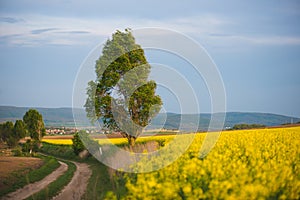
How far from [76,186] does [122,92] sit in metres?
13.2

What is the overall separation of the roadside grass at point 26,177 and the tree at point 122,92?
566 cm

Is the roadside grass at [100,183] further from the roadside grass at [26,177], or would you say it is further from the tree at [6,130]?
the tree at [6,130]

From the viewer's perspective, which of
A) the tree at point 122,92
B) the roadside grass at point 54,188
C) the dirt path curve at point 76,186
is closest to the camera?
the dirt path curve at point 76,186

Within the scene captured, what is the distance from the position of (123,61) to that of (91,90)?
346 centimetres

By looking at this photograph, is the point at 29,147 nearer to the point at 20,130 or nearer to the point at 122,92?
the point at 20,130

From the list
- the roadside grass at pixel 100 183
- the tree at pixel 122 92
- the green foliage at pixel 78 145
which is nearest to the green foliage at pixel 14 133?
the roadside grass at pixel 100 183

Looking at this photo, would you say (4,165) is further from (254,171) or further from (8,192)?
(254,171)

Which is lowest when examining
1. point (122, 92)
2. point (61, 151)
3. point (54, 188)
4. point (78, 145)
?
point (61, 151)

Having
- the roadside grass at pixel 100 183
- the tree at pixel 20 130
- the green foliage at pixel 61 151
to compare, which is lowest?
the green foliage at pixel 61 151

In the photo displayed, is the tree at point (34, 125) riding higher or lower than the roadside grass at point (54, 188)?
higher

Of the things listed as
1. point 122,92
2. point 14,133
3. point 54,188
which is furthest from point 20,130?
point 54,188

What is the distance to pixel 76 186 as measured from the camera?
904 inches

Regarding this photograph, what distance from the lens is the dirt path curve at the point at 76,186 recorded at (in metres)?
19.9

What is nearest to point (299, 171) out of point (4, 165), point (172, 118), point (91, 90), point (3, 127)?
point (4, 165)
